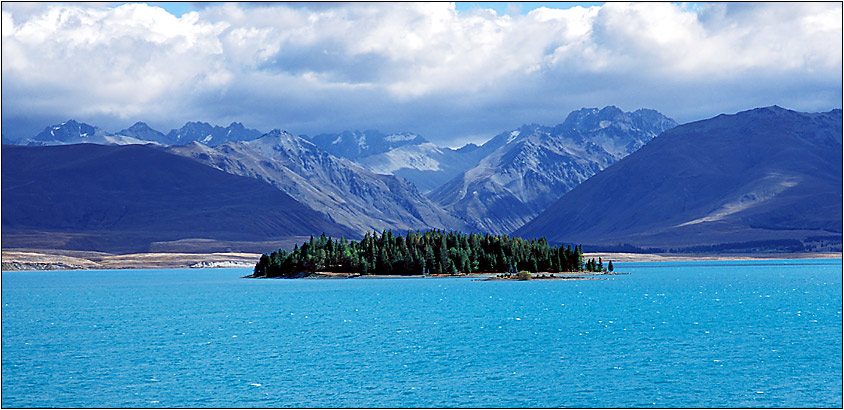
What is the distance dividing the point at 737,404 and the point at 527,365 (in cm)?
1931

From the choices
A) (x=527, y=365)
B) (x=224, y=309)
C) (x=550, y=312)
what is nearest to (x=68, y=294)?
(x=224, y=309)

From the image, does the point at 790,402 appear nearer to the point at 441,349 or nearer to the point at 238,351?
the point at 441,349

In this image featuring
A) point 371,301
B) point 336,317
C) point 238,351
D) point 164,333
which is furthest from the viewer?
point 371,301

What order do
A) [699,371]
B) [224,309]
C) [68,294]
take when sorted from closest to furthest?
[699,371] < [224,309] < [68,294]

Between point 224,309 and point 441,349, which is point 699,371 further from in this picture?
point 224,309

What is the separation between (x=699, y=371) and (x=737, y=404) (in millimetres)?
11471

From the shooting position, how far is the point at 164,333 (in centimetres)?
9775

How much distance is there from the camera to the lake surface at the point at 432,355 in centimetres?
5859

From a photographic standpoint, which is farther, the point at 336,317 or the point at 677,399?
the point at 336,317

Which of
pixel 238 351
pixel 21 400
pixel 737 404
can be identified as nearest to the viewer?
pixel 737 404

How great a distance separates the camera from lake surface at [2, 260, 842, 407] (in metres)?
58.6

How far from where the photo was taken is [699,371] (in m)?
66.1

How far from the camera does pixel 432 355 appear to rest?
77.3 metres

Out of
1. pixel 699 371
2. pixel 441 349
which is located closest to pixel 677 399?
pixel 699 371
